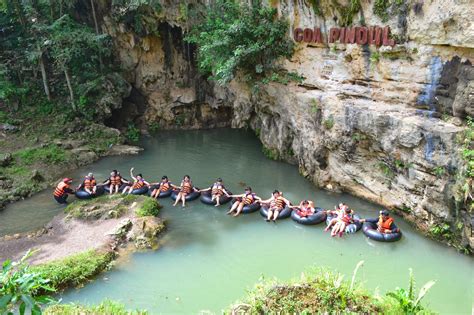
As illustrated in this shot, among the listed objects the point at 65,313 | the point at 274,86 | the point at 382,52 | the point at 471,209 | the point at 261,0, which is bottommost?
the point at 65,313

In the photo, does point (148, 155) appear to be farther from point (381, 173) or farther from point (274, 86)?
point (381, 173)

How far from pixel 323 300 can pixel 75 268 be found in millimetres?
5692

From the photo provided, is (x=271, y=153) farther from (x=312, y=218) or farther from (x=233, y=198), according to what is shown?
(x=312, y=218)

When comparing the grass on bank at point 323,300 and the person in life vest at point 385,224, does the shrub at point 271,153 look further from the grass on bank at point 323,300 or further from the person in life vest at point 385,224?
the grass on bank at point 323,300

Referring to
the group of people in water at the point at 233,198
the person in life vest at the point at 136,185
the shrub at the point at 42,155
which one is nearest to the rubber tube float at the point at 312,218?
the group of people in water at the point at 233,198

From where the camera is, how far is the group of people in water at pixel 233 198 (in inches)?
424

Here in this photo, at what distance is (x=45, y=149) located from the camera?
16.9 m

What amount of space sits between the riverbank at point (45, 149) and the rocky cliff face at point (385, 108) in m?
6.98

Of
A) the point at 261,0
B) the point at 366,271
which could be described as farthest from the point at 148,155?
the point at 366,271

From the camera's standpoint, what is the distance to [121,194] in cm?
1326

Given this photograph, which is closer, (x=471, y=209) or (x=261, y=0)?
(x=471, y=209)

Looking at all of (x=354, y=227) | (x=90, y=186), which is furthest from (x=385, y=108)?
(x=90, y=186)

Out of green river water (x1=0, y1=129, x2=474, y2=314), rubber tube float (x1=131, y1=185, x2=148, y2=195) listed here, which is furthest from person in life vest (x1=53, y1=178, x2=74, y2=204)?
rubber tube float (x1=131, y1=185, x2=148, y2=195)

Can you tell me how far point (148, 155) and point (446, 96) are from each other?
40.6 ft
